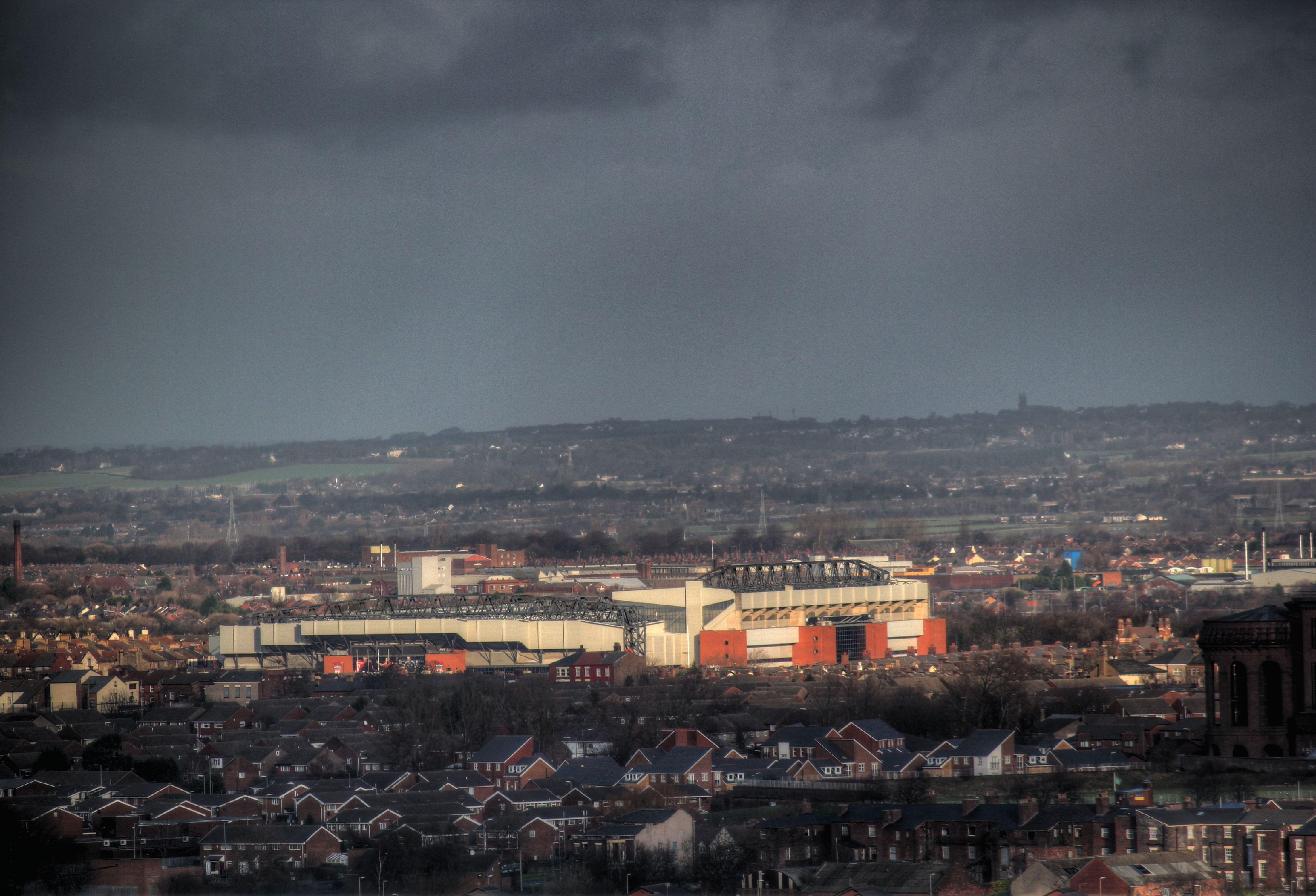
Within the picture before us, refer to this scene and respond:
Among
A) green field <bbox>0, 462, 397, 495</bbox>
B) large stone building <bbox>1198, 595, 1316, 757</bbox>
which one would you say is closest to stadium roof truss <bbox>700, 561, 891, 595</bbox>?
large stone building <bbox>1198, 595, 1316, 757</bbox>

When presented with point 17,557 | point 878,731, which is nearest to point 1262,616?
point 878,731

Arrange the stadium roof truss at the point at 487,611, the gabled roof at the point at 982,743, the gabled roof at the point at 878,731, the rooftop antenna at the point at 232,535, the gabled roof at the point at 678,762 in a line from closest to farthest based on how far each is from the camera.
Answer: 1. the gabled roof at the point at 678,762
2. the gabled roof at the point at 982,743
3. the gabled roof at the point at 878,731
4. the stadium roof truss at the point at 487,611
5. the rooftop antenna at the point at 232,535

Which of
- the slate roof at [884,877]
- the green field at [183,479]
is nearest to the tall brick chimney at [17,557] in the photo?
the green field at [183,479]

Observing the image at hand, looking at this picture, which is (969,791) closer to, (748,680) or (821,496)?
(748,680)

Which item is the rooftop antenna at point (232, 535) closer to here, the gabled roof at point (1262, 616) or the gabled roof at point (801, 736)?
the gabled roof at point (801, 736)

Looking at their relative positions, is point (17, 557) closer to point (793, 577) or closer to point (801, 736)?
point (793, 577)

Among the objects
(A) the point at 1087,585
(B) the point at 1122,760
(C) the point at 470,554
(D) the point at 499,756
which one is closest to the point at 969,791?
(B) the point at 1122,760
